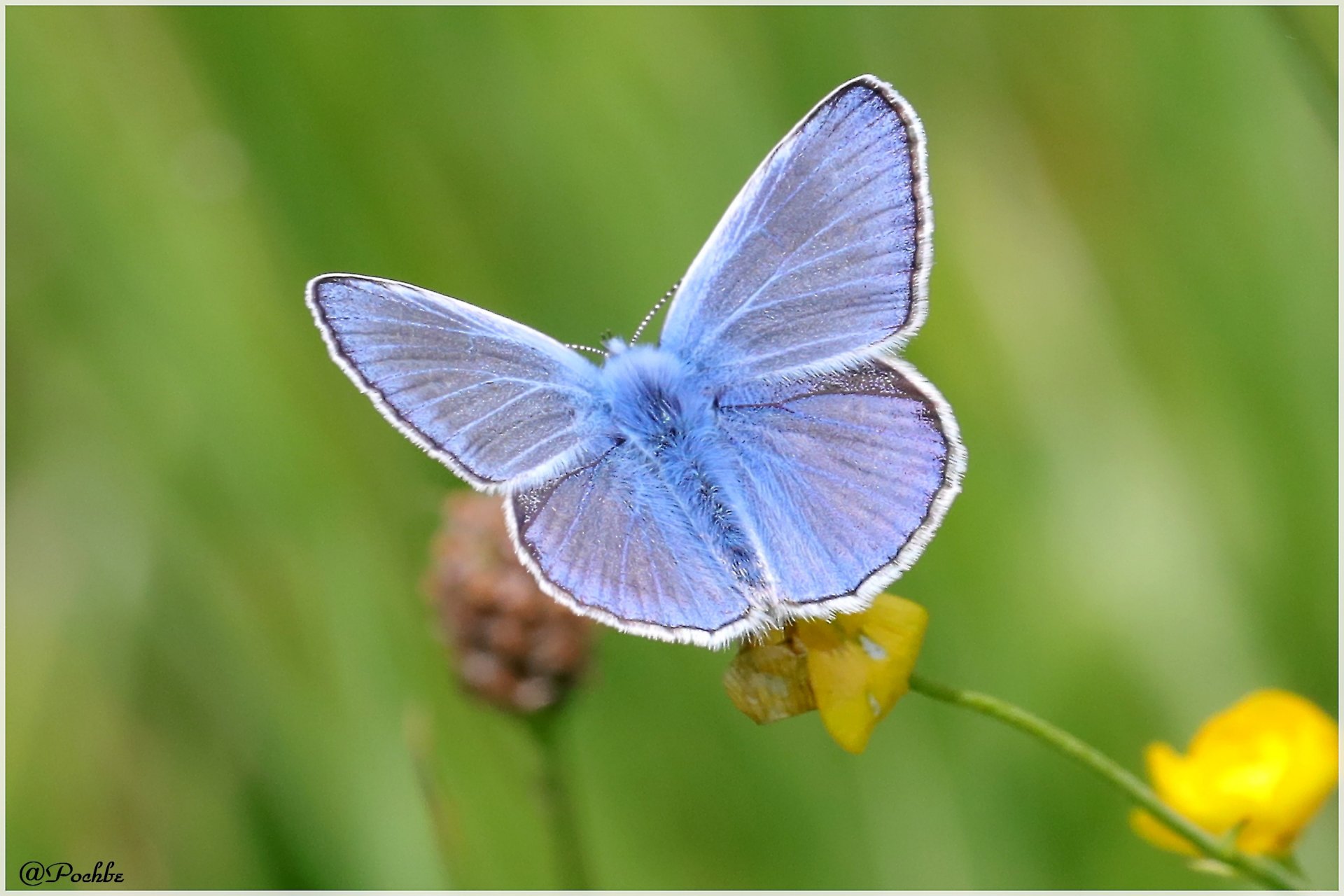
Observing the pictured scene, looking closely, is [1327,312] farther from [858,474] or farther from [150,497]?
[150,497]

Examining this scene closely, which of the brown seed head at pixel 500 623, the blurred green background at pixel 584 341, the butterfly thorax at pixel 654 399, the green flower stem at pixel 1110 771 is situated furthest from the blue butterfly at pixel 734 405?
the blurred green background at pixel 584 341

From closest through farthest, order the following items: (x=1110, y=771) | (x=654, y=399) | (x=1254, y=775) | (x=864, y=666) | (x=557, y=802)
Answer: (x=1110, y=771) < (x=864, y=666) < (x=1254, y=775) < (x=654, y=399) < (x=557, y=802)

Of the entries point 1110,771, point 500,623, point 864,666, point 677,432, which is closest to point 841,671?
point 864,666

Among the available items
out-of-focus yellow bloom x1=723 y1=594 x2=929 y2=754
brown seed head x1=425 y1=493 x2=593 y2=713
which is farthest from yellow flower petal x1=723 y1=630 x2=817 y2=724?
brown seed head x1=425 y1=493 x2=593 y2=713

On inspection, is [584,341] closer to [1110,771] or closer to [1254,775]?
[1254,775]

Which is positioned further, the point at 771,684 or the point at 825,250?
the point at 825,250

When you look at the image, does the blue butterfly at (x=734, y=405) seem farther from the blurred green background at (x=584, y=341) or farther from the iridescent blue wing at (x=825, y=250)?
the blurred green background at (x=584, y=341)

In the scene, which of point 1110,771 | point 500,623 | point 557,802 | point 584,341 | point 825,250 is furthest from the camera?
point 584,341
